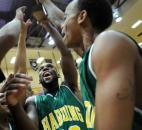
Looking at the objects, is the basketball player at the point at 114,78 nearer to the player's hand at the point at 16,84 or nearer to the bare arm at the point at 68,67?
the player's hand at the point at 16,84

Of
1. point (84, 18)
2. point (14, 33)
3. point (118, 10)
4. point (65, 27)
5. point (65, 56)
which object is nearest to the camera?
point (14, 33)

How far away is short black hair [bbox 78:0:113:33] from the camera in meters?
2.17

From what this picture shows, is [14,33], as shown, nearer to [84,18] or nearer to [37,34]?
[84,18]

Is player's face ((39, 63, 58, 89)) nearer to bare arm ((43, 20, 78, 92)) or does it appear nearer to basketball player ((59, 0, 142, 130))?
bare arm ((43, 20, 78, 92))

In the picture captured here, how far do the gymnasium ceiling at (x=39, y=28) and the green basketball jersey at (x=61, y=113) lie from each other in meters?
5.56

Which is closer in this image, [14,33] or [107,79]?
[107,79]

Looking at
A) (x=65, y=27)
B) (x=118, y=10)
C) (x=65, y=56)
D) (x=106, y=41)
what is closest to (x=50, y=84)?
(x=65, y=56)

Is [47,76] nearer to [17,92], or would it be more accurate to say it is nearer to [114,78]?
[17,92]

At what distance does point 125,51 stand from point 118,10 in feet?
29.9

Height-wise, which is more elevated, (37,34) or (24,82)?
(37,34)

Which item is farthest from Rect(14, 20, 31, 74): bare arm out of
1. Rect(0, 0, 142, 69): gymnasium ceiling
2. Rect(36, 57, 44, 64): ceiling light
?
Rect(36, 57, 44, 64): ceiling light

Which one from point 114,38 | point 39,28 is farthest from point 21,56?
point 39,28

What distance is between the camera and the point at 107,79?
1.48 meters

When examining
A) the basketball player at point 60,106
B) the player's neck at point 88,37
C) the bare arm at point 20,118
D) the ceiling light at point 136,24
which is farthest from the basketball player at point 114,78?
the ceiling light at point 136,24
